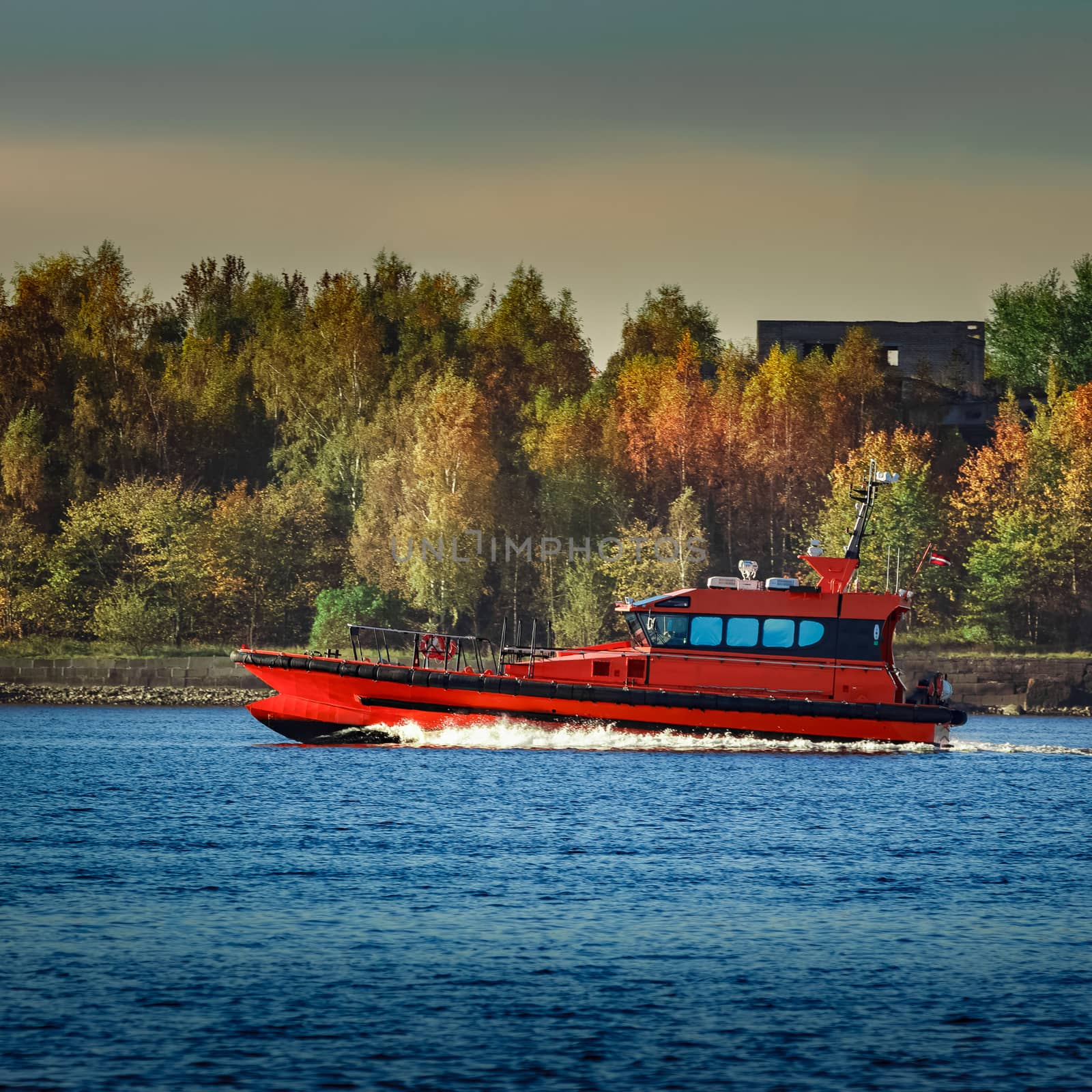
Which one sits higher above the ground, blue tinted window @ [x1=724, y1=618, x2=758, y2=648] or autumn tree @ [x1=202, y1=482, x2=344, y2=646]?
autumn tree @ [x1=202, y1=482, x2=344, y2=646]

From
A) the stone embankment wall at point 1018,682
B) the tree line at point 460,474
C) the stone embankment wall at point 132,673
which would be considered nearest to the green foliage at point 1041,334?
the tree line at point 460,474

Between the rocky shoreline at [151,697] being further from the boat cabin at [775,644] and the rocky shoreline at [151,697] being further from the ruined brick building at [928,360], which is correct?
the boat cabin at [775,644]

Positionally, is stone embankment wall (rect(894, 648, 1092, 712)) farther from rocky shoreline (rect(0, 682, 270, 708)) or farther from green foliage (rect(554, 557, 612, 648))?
rocky shoreline (rect(0, 682, 270, 708))

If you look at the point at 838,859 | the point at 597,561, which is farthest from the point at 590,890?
the point at 597,561

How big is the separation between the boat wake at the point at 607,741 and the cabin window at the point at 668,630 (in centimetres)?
178

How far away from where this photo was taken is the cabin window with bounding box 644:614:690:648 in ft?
116

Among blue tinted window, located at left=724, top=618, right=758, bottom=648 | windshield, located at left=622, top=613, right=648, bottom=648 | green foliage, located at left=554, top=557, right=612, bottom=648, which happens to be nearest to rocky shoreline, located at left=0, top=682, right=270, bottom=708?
green foliage, located at left=554, top=557, right=612, bottom=648

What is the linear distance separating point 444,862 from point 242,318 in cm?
8087

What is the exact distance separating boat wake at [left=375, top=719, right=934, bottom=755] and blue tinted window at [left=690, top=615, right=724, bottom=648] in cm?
189

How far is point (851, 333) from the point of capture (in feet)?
264

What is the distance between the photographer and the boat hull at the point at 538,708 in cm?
3469

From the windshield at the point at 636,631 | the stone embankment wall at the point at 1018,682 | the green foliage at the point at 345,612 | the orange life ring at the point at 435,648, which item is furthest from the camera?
the green foliage at the point at 345,612

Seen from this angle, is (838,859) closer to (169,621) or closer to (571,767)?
(571,767)

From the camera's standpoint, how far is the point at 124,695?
66.2 meters
